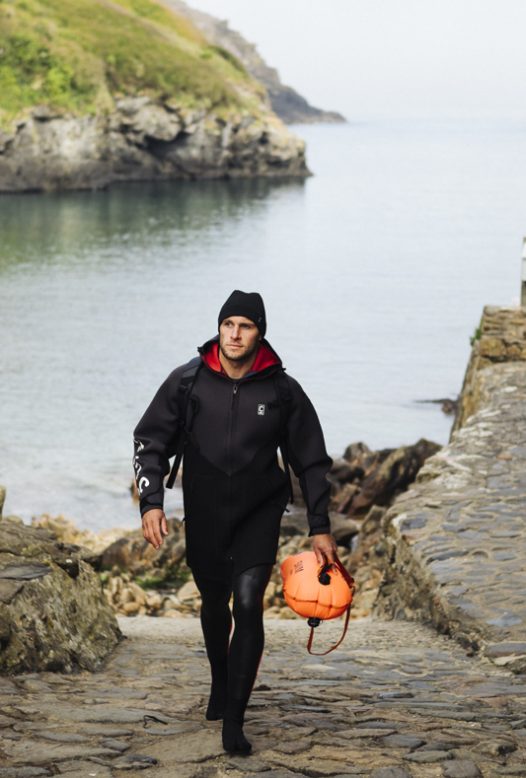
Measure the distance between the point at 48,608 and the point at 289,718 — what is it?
236 cm

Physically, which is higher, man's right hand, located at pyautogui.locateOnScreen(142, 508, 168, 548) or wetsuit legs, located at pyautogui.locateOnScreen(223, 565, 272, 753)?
man's right hand, located at pyautogui.locateOnScreen(142, 508, 168, 548)

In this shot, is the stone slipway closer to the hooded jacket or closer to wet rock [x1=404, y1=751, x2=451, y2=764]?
wet rock [x1=404, y1=751, x2=451, y2=764]

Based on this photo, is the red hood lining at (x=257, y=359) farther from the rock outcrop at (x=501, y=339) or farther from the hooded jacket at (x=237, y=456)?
the rock outcrop at (x=501, y=339)

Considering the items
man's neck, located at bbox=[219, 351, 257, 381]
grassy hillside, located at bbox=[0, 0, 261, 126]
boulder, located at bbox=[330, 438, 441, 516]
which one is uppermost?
grassy hillside, located at bbox=[0, 0, 261, 126]

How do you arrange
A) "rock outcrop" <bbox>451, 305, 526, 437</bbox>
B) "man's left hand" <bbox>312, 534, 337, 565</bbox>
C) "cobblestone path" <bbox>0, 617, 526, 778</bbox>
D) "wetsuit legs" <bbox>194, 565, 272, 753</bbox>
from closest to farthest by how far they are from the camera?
"cobblestone path" <bbox>0, 617, 526, 778</bbox> → "wetsuit legs" <bbox>194, 565, 272, 753</bbox> → "man's left hand" <bbox>312, 534, 337, 565</bbox> → "rock outcrop" <bbox>451, 305, 526, 437</bbox>

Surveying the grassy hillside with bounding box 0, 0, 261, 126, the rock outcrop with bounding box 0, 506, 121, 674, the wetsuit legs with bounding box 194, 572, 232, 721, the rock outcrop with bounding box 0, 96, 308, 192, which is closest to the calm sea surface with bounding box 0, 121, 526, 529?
the rock outcrop with bounding box 0, 96, 308, 192

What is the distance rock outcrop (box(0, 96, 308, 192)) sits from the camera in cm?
10244

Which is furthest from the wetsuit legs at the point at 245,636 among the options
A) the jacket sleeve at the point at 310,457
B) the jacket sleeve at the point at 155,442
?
the jacket sleeve at the point at 155,442

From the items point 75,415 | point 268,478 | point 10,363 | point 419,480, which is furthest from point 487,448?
point 10,363

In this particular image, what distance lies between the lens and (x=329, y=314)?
5422 cm

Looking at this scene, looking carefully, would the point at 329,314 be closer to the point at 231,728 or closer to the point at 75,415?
the point at 75,415

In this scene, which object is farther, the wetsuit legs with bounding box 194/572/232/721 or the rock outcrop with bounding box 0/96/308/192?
the rock outcrop with bounding box 0/96/308/192

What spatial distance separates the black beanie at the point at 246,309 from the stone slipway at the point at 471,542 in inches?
133

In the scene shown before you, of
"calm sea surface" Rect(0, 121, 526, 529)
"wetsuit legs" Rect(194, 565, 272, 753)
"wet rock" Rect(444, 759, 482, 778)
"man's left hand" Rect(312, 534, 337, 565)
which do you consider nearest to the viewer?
"wet rock" Rect(444, 759, 482, 778)
